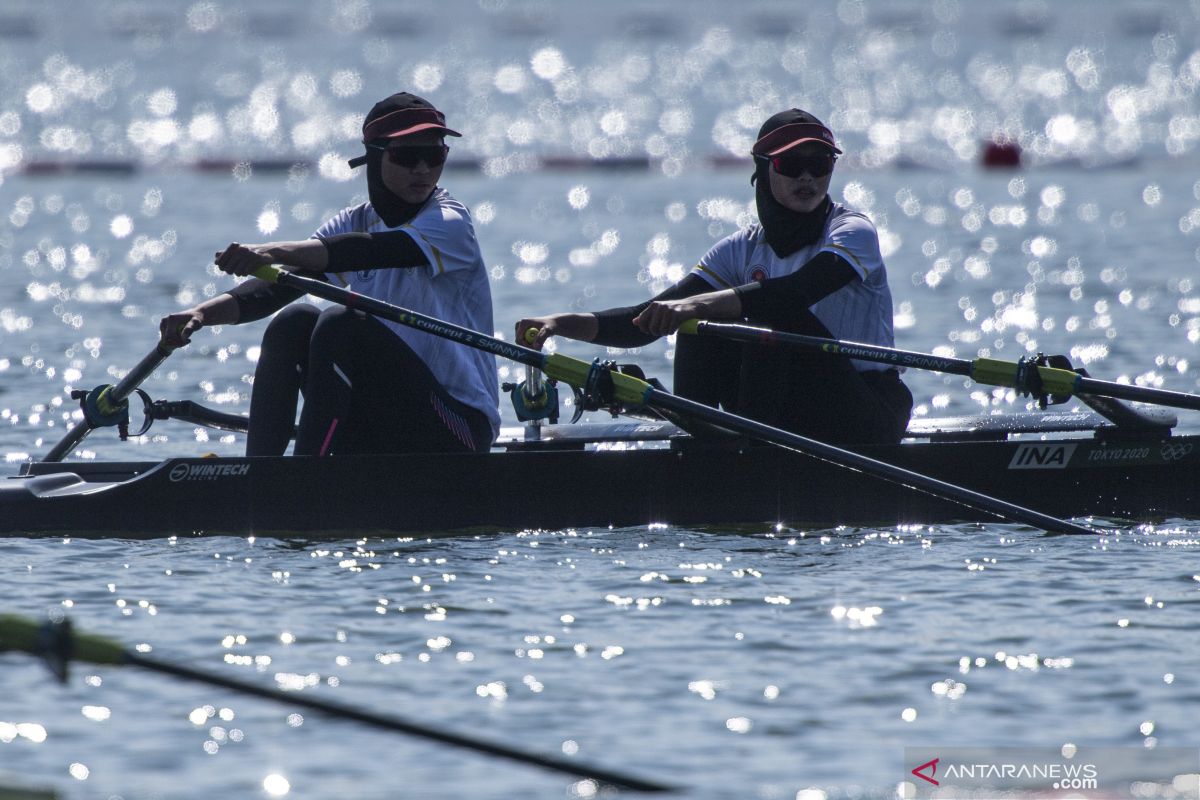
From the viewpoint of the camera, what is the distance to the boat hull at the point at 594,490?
9.59 m

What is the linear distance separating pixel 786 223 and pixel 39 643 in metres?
5.24

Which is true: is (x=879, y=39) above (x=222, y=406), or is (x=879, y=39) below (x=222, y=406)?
above

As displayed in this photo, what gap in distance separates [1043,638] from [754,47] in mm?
144094

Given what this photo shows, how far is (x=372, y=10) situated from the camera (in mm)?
183875

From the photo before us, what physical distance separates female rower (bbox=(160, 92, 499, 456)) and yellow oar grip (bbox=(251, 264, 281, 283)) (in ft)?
0.15

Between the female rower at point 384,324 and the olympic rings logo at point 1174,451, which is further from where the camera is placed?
the olympic rings logo at point 1174,451

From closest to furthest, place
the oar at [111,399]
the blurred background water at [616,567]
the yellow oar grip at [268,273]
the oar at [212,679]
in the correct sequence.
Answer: the oar at [212,679]
the blurred background water at [616,567]
the yellow oar grip at [268,273]
the oar at [111,399]

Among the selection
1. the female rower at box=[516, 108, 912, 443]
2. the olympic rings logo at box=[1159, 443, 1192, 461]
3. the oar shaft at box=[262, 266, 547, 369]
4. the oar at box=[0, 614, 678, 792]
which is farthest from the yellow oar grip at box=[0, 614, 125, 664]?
the olympic rings logo at box=[1159, 443, 1192, 461]

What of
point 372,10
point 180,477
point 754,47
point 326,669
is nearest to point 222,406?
point 180,477

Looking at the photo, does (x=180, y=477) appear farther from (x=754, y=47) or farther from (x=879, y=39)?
(x=879, y=39)

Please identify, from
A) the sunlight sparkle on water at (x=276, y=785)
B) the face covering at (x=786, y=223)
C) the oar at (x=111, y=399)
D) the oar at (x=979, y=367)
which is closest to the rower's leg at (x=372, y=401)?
the oar at (x=111, y=399)

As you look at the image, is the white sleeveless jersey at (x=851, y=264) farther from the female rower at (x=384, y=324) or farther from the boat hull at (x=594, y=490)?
the female rower at (x=384, y=324)

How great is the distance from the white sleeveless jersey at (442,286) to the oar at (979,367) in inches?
41.0

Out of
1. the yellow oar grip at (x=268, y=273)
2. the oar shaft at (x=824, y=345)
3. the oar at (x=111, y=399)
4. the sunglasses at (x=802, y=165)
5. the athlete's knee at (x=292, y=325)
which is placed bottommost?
the oar at (x=111, y=399)
